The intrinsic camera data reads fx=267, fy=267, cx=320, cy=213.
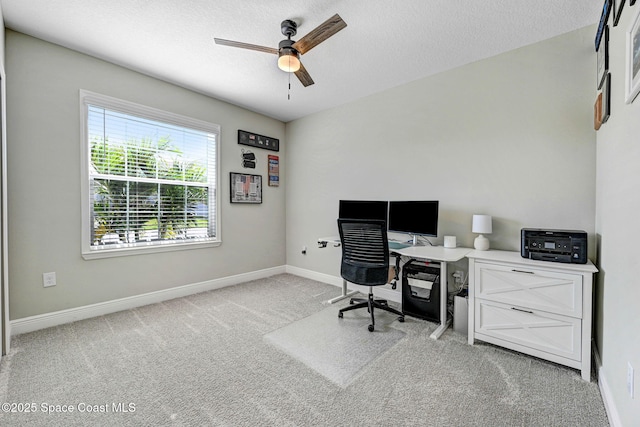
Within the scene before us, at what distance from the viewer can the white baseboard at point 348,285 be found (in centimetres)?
334

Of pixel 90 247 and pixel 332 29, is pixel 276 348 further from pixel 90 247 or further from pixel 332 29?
pixel 332 29

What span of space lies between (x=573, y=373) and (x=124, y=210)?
427 centimetres

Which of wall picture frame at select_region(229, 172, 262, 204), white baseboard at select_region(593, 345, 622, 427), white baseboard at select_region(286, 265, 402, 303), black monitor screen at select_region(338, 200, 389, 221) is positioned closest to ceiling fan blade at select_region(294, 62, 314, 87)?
black monitor screen at select_region(338, 200, 389, 221)

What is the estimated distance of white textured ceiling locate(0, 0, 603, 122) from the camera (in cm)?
200

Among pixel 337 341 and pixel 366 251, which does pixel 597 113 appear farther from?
pixel 337 341

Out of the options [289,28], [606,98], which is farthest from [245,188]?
[606,98]

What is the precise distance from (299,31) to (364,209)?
6.45ft

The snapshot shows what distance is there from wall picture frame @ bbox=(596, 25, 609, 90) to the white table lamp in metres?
1.26

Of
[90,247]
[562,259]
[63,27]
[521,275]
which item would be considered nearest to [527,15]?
[562,259]

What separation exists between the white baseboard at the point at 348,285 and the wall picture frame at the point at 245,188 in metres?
1.34

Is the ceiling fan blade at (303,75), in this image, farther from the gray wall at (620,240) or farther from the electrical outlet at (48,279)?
the electrical outlet at (48,279)

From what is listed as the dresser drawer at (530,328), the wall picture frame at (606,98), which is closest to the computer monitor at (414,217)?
the dresser drawer at (530,328)

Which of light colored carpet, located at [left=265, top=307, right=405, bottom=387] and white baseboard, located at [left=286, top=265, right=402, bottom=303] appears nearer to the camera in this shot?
light colored carpet, located at [left=265, top=307, right=405, bottom=387]

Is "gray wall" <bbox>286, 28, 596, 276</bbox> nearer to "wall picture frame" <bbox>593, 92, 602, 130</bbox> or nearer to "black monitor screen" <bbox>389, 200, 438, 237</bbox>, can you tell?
"wall picture frame" <bbox>593, 92, 602, 130</bbox>
